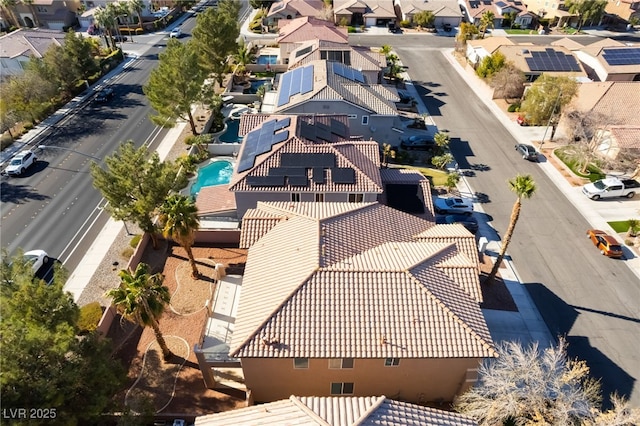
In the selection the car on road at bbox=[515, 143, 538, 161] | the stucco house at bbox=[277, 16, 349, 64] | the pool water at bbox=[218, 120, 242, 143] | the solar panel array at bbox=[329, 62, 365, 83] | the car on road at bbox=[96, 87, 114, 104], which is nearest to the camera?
the car on road at bbox=[515, 143, 538, 161]

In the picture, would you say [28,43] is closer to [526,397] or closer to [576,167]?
[526,397]

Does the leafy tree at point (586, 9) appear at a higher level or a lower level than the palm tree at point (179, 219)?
higher

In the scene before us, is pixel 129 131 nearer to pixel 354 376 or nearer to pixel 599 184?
pixel 354 376

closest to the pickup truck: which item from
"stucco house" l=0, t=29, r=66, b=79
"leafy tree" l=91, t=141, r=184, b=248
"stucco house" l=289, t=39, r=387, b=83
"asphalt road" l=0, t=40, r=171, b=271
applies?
"stucco house" l=289, t=39, r=387, b=83

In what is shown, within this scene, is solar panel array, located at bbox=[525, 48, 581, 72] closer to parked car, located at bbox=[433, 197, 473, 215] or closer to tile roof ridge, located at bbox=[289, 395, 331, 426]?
parked car, located at bbox=[433, 197, 473, 215]

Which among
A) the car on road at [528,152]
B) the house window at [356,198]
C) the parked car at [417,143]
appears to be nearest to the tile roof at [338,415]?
the house window at [356,198]

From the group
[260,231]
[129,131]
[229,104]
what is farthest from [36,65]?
[260,231]

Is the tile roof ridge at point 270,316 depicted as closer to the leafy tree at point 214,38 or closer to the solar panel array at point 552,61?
the leafy tree at point 214,38
